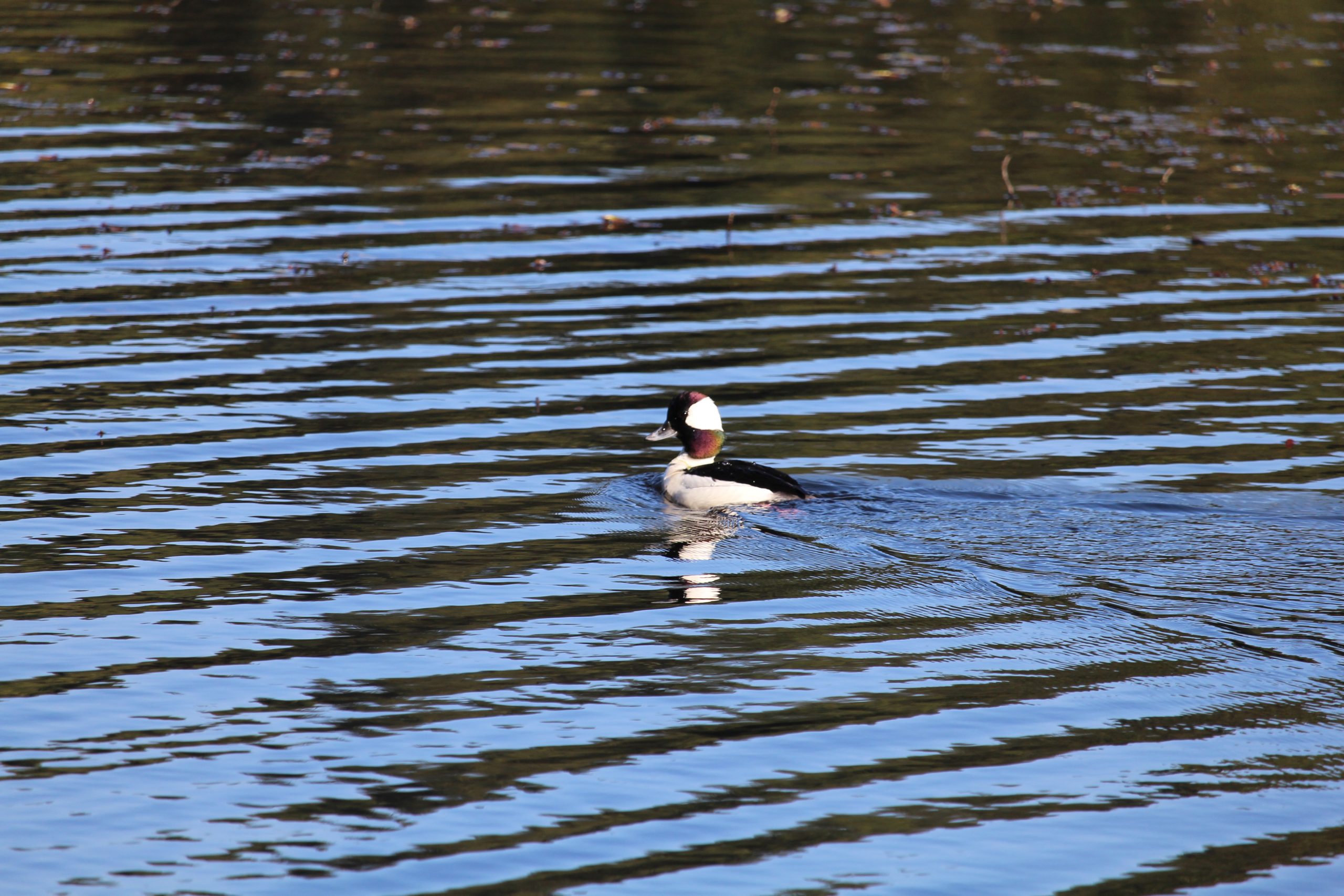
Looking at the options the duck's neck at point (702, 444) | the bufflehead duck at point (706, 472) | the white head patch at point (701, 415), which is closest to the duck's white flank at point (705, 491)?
the bufflehead duck at point (706, 472)

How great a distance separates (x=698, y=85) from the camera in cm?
2655

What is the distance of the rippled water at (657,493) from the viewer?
7078mm

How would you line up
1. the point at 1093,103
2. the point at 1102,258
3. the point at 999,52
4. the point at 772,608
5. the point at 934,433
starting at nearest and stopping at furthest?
the point at 772,608, the point at 934,433, the point at 1102,258, the point at 1093,103, the point at 999,52

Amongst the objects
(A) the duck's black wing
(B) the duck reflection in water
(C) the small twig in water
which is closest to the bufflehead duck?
(A) the duck's black wing

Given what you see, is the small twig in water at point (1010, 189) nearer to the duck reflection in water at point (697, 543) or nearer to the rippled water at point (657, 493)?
the rippled water at point (657, 493)

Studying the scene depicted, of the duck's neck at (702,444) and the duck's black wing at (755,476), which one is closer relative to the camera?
the duck's black wing at (755,476)

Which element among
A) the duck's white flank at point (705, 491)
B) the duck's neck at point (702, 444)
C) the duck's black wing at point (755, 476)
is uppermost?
the duck's neck at point (702, 444)

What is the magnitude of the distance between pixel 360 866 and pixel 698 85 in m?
21.3

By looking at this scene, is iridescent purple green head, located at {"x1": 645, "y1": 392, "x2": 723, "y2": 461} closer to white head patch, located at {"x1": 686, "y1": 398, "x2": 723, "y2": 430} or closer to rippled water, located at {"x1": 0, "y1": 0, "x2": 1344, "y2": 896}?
white head patch, located at {"x1": 686, "y1": 398, "x2": 723, "y2": 430}

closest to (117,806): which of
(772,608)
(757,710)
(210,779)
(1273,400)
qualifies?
(210,779)

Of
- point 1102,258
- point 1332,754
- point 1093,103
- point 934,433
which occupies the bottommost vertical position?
point 1332,754

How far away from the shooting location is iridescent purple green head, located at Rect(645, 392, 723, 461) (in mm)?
11992

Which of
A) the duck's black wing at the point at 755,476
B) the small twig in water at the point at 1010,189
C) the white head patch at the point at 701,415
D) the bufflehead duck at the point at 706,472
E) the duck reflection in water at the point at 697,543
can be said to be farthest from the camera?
the small twig in water at the point at 1010,189

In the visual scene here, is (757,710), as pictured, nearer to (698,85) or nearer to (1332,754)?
(1332,754)
